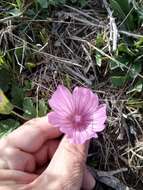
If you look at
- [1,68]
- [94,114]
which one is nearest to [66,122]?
[94,114]

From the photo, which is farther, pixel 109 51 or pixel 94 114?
pixel 109 51

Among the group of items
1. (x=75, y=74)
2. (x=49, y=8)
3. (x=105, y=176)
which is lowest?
(x=105, y=176)

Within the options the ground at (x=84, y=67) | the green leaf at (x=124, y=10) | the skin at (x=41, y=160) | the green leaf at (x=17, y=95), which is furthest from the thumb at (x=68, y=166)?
the green leaf at (x=124, y=10)

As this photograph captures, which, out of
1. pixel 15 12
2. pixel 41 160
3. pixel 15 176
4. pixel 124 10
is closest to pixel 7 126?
pixel 41 160

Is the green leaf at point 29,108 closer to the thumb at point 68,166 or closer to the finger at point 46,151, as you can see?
the finger at point 46,151

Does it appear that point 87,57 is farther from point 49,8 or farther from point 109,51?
point 49,8

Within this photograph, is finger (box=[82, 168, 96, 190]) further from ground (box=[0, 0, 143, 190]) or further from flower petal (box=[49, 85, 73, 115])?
flower petal (box=[49, 85, 73, 115])

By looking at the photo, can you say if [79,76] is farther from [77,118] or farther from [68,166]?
[68,166]
